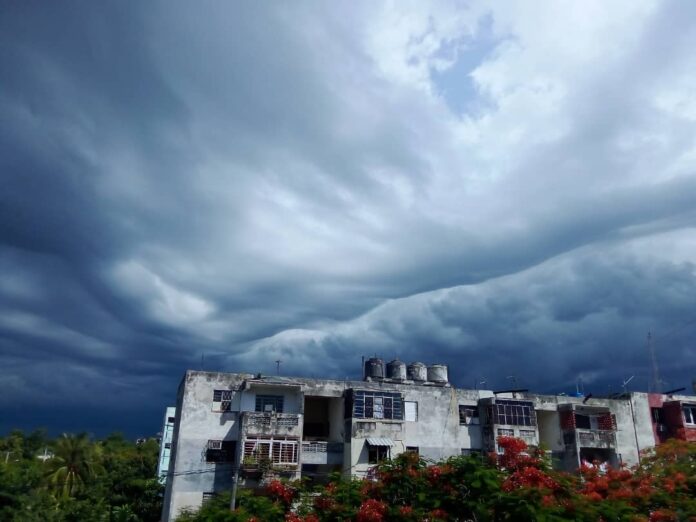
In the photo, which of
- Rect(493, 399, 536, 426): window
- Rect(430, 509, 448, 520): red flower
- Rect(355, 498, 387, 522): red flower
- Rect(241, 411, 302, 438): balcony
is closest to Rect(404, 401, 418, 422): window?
Rect(493, 399, 536, 426): window

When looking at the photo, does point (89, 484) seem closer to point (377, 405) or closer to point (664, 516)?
point (377, 405)

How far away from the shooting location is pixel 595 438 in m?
48.7

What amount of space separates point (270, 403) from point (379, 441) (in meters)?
8.88

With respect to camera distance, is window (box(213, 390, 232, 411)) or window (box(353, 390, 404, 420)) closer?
window (box(213, 390, 232, 411))

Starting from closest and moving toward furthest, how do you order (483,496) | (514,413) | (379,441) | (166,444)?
(483,496)
(379,441)
(514,413)
(166,444)

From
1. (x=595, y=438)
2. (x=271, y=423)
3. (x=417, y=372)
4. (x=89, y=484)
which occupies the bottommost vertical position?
(x=89, y=484)

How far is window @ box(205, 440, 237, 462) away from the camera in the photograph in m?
42.4

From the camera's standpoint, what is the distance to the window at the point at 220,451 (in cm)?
4238

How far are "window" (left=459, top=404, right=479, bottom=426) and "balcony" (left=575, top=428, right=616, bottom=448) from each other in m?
8.26

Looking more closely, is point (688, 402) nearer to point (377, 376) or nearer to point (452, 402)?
point (452, 402)

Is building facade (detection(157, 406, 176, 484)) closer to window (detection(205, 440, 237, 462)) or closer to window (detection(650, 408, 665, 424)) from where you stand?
window (detection(205, 440, 237, 462))

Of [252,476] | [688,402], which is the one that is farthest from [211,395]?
[688,402]

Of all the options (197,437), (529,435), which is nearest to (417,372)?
(529,435)

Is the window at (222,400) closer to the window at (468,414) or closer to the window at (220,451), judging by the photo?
the window at (220,451)
